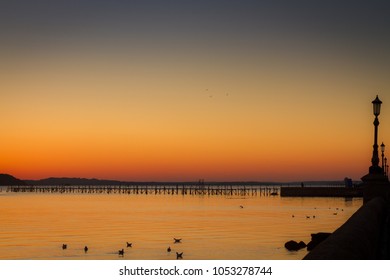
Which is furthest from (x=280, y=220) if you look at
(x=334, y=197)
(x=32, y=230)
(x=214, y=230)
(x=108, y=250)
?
(x=334, y=197)

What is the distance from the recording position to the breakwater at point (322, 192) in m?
117

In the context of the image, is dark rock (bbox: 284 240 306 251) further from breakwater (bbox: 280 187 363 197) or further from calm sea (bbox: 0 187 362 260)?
breakwater (bbox: 280 187 363 197)

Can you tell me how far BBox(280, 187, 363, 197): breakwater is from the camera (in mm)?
117137

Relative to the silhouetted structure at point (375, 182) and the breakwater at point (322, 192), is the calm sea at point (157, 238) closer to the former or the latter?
the silhouetted structure at point (375, 182)

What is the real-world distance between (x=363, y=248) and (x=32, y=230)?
160 feet

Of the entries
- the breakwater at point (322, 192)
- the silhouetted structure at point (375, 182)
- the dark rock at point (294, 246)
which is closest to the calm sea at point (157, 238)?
the dark rock at point (294, 246)

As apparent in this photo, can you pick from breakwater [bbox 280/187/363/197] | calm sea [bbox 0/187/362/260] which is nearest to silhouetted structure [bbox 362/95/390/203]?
calm sea [bbox 0/187/362/260]

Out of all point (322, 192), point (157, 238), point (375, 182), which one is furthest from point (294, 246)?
point (322, 192)

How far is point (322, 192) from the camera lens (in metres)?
129

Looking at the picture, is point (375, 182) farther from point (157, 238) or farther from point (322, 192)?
point (322, 192)

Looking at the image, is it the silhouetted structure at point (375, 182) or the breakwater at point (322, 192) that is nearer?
the silhouetted structure at point (375, 182)

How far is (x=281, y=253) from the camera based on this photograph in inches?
1351

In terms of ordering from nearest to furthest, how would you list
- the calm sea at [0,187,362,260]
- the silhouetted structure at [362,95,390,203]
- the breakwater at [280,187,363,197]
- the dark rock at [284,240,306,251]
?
the silhouetted structure at [362,95,390,203] < the dark rock at [284,240,306,251] < the calm sea at [0,187,362,260] < the breakwater at [280,187,363,197]
